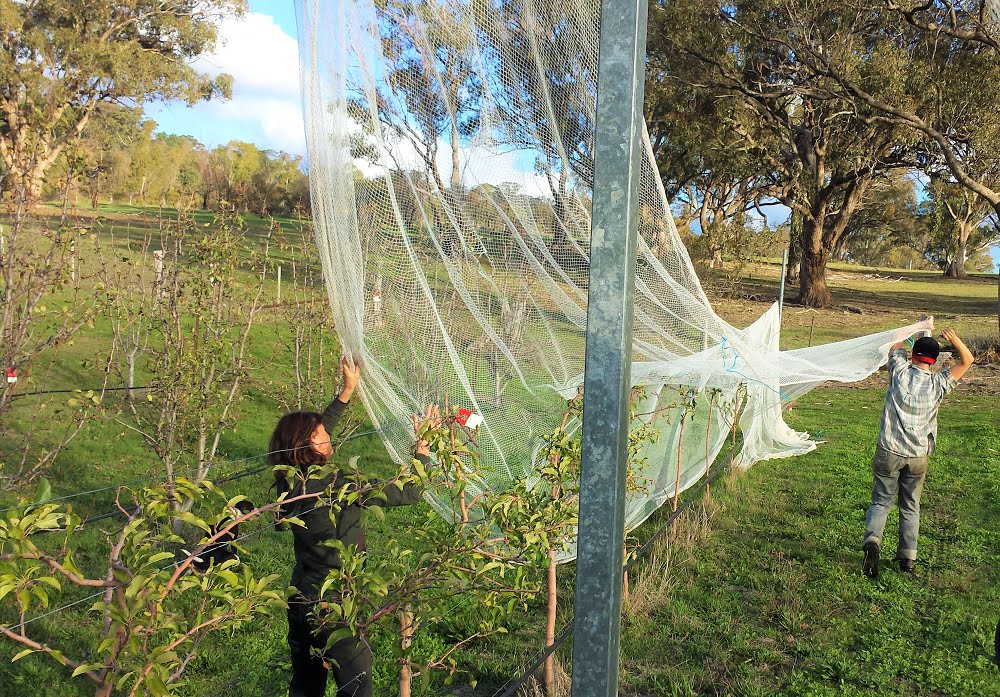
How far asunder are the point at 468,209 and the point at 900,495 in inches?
141

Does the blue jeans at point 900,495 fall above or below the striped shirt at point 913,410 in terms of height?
below

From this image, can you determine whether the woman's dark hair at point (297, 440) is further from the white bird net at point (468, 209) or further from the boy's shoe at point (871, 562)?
the boy's shoe at point (871, 562)

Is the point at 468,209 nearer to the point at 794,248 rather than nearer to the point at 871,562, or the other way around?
the point at 871,562

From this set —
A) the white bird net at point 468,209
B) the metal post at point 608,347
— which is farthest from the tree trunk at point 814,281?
the metal post at point 608,347

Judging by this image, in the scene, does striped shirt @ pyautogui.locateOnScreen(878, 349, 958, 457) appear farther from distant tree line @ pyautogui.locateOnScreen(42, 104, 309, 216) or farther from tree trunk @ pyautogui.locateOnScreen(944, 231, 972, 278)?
tree trunk @ pyautogui.locateOnScreen(944, 231, 972, 278)

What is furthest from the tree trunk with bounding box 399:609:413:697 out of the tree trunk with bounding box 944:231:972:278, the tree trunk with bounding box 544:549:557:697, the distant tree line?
the tree trunk with bounding box 944:231:972:278

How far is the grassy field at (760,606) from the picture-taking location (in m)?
3.82

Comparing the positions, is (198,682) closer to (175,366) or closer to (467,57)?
(175,366)

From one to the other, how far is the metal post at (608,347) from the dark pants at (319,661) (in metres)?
1.41

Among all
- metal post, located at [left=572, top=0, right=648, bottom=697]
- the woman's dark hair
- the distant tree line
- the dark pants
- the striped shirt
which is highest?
the distant tree line

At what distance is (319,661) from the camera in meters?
2.89

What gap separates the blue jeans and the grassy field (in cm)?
24

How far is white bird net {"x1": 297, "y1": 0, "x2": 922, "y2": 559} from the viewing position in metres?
2.82

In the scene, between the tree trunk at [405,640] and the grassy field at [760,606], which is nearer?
the tree trunk at [405,640]
